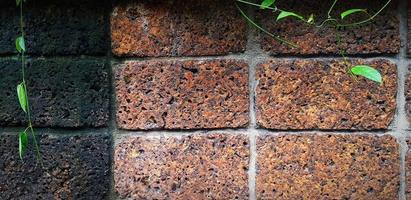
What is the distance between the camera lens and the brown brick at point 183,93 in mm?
774

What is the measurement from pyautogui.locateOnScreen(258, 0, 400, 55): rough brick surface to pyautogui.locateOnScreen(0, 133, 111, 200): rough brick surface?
1.14ft

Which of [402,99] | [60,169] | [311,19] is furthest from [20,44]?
[402,99]

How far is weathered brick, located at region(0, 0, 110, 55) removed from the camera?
0.78m

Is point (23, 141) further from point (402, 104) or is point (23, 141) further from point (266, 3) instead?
point (402, 104)

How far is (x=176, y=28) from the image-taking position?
778mm

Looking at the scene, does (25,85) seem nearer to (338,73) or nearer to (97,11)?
(97,11)

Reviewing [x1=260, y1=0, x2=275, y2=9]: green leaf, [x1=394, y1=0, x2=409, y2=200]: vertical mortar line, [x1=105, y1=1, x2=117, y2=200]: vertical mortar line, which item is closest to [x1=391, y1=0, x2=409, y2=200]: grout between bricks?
[x1=394, y1=0, x2=409, y2=200]: vertical mortar line

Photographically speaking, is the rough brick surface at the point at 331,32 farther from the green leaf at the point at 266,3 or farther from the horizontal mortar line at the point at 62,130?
the horizontal mortar line at the point at 62,130

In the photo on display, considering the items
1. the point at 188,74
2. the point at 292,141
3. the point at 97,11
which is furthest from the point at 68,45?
the point at 292,141

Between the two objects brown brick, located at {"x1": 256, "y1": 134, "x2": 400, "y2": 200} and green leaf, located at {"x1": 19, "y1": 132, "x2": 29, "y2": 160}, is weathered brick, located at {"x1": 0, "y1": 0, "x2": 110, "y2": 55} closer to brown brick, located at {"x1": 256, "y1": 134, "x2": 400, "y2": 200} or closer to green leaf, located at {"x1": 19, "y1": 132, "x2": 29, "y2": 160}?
green leaf, located at {"x1": 19, "y1": 132, "x2": 29, "y2": 160}

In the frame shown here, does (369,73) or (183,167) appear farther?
(183,167)

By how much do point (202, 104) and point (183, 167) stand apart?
4.6 inches

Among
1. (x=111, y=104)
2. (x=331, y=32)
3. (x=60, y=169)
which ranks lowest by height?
(x=60, y=169)

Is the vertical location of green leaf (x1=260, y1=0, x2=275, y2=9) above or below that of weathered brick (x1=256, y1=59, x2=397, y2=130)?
above
